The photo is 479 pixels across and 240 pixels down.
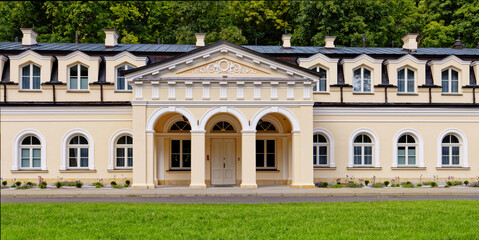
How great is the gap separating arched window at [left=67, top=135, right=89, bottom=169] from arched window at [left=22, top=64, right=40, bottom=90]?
3586mm

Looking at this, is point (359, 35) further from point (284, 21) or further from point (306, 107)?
point (306, 107)

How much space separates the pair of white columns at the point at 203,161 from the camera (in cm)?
2483

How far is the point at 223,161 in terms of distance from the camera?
2814cm

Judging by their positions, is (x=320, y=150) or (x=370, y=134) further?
(x=320, y=150)

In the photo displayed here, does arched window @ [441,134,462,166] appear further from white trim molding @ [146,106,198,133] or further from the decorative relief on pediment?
white trim molding @ [146,106,198,133]

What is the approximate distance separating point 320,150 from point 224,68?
7486 millimetres

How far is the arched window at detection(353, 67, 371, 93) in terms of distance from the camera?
94.6ft

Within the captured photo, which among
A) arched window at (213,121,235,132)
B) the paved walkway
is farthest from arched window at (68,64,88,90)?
arched window at (213,121,235,132)

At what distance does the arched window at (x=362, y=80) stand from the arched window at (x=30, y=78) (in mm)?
17426

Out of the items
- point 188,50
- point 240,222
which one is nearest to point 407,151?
point 188,50

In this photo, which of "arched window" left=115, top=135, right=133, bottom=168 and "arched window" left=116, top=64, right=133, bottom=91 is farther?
"arched window" left=116, top=64, right=133, bottom=91

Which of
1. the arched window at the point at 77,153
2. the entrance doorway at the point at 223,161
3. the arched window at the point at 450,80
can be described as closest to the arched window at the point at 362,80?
the arched window at the point at 450,80

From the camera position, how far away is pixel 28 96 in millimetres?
27625

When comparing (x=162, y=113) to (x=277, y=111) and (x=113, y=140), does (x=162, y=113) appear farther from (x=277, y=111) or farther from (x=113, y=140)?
(x=277, y=111)
